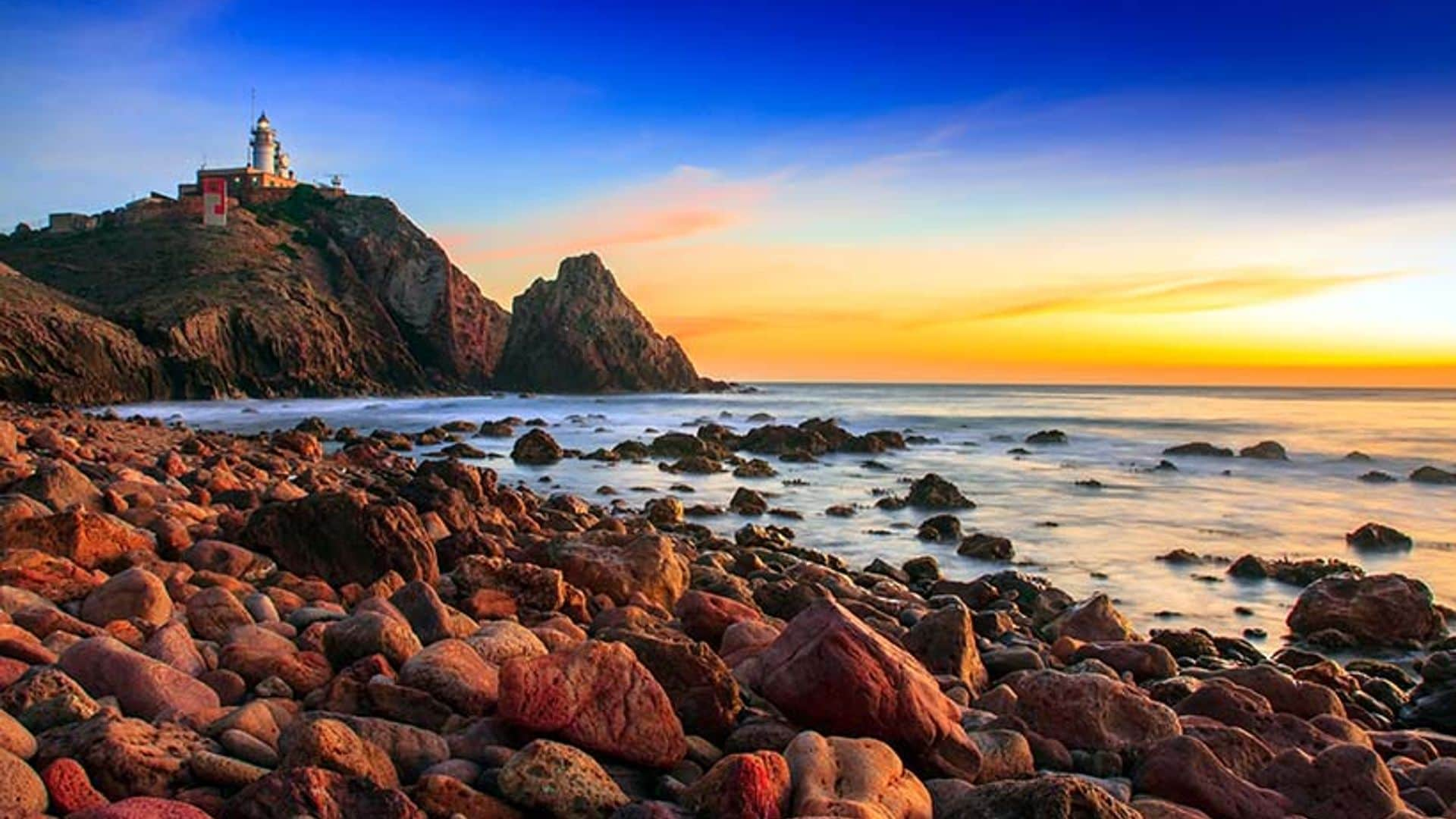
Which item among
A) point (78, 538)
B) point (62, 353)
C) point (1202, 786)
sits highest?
point (62, 353)

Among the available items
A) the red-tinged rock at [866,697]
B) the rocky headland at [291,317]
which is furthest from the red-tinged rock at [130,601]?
the rocky headland at [291,317]

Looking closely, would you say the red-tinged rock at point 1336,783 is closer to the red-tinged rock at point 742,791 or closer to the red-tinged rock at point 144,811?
the red-tinged rock at point 742,791

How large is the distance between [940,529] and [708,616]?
9.28 meters

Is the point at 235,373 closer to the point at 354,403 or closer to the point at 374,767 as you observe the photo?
the point at 354,403

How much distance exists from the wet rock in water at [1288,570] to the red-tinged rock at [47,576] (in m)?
11.9

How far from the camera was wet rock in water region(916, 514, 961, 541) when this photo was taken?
14.5 meters

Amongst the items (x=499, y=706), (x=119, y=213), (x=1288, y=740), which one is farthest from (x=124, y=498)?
(x=119, y=213)

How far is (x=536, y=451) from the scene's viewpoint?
26109 millimetres

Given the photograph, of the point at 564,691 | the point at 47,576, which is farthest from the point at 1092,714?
the point at 47,576

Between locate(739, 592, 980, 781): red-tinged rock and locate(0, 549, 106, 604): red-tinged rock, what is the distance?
3.46 metres

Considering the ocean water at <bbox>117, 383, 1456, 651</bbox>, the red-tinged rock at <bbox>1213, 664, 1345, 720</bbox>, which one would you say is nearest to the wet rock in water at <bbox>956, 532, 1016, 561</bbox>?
the ocean water at <bbox>117, 383, 1456, 651</bbox>

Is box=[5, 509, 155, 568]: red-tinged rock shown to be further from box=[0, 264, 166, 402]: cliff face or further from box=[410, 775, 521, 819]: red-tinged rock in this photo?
box=[0, 264, 166, 402]: cliff face

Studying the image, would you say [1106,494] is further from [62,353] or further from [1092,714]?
[62,353]

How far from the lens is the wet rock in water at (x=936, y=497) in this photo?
18031mm
